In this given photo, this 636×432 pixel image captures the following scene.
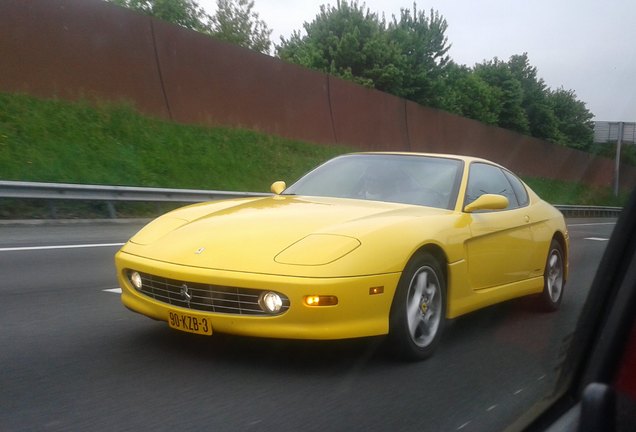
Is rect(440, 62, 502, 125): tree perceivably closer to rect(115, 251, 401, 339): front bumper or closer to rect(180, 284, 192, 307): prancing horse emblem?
rect(115, 251, 401, 339): front bumper

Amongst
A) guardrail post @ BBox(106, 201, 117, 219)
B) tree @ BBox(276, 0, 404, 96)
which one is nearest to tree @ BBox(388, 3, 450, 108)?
tree @ BBox(276, 0, 404, 96)

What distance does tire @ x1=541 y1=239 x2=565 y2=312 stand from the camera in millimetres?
6848

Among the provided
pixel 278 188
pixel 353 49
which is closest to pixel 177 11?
pixel 353 49

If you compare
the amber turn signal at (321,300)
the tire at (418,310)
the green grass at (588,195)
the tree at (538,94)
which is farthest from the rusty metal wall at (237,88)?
the amber turn signal at (321,300)

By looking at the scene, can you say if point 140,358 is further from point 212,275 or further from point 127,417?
point 127,417

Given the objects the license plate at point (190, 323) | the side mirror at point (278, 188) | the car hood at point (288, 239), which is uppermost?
the side mirror at point (278, 188)

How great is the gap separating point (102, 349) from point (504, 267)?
290 cm

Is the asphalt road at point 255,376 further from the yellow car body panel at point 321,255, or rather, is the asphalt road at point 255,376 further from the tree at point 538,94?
the tree at point 538,94

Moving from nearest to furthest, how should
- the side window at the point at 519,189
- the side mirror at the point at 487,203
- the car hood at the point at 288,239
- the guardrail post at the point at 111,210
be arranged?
the car hood at the point at 288,239 < the side mirror at the point at 487,203 < the side window at the point at 519,189 < the guardrail post at the point at 111,210

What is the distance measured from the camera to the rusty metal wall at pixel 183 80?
18.0 meters

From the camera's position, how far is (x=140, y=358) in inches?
192

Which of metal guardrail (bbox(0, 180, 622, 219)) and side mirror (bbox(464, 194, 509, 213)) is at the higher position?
side mirror (bbox(464, 194, 509, 213))

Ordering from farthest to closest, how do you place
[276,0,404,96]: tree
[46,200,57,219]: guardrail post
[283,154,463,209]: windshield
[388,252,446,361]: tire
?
[276,0,404,96]: tree, [46,200,57,219]: guardrail post, [283,154,463,209]: windshield, [388,252,446,361]: tire

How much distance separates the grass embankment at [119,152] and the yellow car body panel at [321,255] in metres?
9.56
